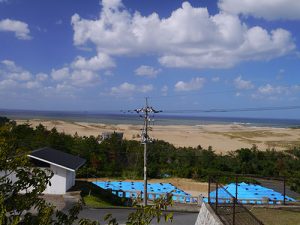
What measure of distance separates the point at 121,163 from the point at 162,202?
4186 centimetres

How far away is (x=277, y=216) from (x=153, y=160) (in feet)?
104

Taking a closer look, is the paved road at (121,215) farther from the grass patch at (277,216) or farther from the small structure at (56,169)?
the grass patch at (277,216)

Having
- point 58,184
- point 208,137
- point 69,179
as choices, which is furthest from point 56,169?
point 208,137

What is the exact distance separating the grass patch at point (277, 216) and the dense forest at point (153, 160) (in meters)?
25.0

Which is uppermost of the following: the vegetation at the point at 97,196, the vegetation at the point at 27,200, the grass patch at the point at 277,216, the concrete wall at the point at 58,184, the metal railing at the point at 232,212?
the vegetation at the point at 27,200

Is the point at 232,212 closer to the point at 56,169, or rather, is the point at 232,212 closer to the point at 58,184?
the point at 58,184

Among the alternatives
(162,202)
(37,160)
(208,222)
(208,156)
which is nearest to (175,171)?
(208,156)

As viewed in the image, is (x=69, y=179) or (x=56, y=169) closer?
(x=56, y=169)

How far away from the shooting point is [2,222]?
12.9 ft

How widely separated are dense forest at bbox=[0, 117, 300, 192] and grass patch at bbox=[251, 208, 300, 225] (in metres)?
25.0

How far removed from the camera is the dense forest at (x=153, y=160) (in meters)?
43.6

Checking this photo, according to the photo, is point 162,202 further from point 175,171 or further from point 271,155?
point 271,155

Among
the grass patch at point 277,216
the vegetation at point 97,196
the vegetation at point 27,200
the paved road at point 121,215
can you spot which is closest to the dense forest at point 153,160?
the vegetation at point 97,196

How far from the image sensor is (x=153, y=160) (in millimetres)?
48250
